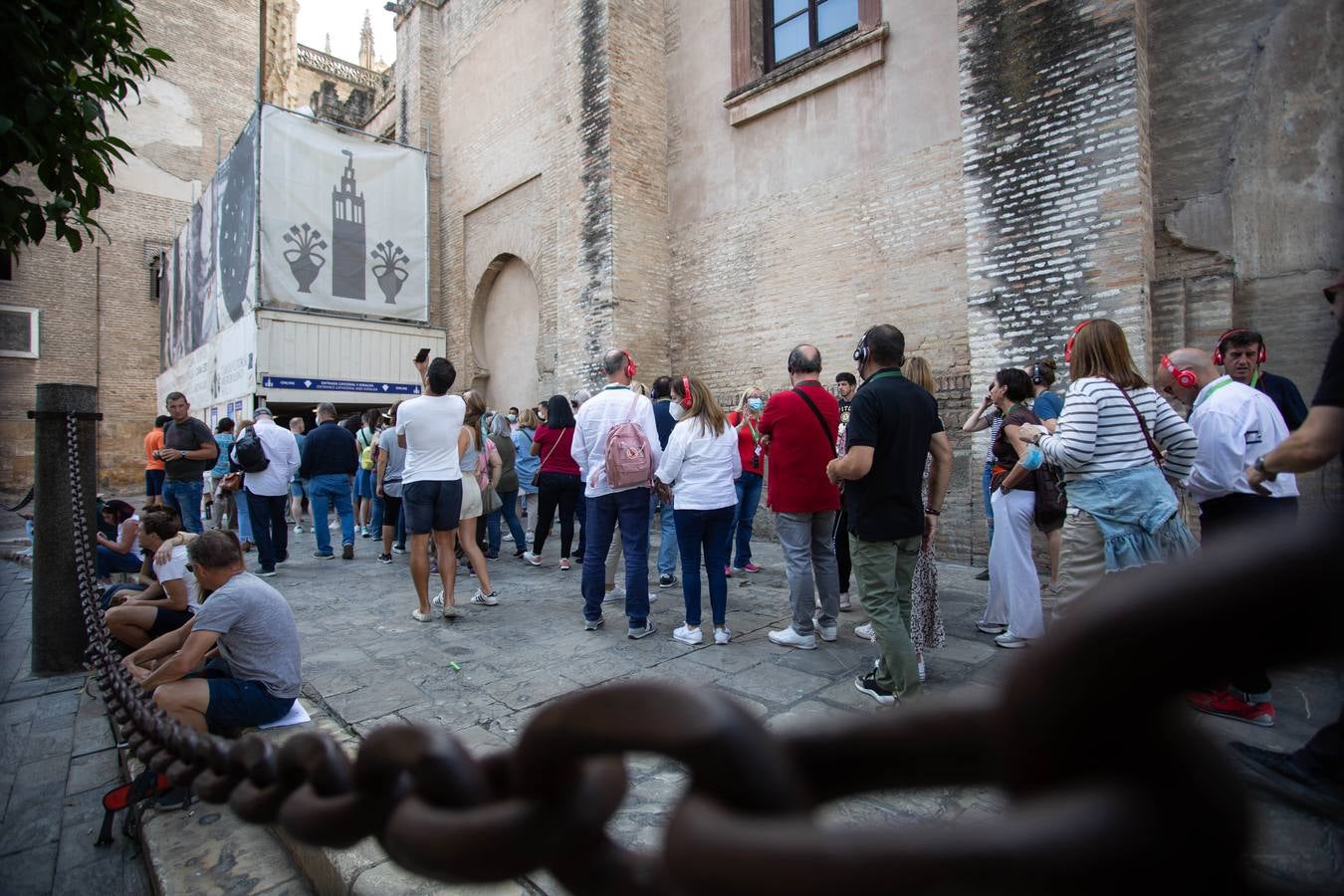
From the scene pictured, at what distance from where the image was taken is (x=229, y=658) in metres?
3.38

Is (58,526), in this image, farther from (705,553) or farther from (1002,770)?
(1002,770)

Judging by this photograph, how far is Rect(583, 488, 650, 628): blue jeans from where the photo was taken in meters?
4.88

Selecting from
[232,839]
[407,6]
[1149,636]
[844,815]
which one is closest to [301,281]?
[407,6]

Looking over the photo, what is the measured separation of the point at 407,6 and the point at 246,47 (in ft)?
35.1

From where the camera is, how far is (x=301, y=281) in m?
14.5

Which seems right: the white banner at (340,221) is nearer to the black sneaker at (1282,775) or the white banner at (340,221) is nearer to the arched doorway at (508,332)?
the arched doorway at (508,332)

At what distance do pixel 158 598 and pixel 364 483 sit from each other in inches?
225

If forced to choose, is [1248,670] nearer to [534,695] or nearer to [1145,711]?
[1145,711]

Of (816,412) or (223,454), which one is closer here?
(816,412)

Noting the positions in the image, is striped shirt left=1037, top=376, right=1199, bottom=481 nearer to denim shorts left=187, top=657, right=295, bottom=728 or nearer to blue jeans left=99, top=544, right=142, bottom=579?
denim shorts left=187, top=657, right=295, bottom=728

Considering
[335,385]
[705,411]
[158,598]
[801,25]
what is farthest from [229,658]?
[335,385]

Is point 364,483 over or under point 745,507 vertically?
over

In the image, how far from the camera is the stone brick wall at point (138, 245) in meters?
20.2

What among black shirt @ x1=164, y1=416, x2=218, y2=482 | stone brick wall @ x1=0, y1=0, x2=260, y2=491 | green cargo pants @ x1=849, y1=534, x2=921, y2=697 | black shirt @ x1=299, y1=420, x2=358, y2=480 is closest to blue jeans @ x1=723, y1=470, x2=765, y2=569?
green cargo pants @ x1=849, y1=534, x2=921, y2=697
